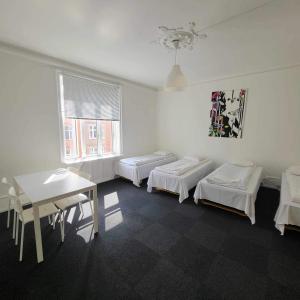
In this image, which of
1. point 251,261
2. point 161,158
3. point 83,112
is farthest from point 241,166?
point 83,112

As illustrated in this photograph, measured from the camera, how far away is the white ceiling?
1.65 metres

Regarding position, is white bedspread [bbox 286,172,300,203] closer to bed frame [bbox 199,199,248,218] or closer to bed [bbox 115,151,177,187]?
bed frame [bbox 199,199,248,218]

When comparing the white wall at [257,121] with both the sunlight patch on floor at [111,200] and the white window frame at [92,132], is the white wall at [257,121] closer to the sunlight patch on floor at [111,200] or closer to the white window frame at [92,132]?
the white window frame at [92,132]

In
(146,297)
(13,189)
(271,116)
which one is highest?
(271,116)

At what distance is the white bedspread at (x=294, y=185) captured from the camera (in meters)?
2.17

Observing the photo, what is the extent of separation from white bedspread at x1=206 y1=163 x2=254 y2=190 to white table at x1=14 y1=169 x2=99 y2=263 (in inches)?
77.0

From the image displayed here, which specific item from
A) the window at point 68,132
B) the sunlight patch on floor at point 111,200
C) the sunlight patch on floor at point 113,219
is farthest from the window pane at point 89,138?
the sunlight patch on floor at point 113,219

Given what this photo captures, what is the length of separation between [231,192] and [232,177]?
44 cm

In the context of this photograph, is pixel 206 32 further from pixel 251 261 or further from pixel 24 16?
pixel 251 261

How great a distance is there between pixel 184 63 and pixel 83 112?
221 cm

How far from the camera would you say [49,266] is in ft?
5.44

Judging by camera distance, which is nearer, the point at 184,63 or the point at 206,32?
the point at 206,32

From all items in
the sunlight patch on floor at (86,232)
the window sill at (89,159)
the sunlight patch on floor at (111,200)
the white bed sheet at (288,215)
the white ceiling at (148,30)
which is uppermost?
the white ceiling at (148,30)

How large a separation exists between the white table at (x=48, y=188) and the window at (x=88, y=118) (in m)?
1.04
